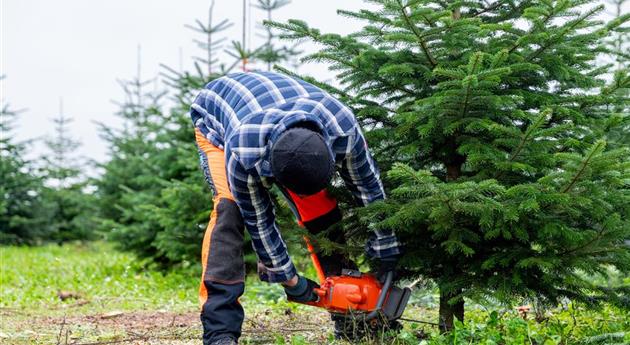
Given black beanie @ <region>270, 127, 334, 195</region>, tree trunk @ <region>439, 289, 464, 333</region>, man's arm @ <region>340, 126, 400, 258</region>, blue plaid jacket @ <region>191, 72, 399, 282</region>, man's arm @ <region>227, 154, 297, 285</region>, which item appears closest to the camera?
black beanie @ <region>270, 127, 334, 195</region>

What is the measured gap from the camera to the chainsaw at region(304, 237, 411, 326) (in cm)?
349

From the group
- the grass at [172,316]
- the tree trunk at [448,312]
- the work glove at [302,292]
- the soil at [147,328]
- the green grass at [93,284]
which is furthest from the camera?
the green grass at [93,284]

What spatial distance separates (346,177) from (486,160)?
26.1 inches

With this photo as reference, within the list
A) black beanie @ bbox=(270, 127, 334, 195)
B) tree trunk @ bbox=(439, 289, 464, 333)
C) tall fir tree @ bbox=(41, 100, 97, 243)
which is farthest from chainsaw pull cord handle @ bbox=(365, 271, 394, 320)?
tall fir tree @ bbox=(41, 100, 97, 243)

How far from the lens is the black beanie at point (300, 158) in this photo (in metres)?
2.73

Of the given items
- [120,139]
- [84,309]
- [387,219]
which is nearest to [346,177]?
[387,219]

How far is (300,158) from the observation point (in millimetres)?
2723

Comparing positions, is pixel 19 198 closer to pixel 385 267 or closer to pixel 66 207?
pixel 66 207

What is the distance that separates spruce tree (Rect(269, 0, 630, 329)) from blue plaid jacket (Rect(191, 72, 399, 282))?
19 cm

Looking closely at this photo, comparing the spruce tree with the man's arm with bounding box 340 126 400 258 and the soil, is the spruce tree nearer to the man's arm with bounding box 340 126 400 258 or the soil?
the man's arm with bounding box 340 126 400 258

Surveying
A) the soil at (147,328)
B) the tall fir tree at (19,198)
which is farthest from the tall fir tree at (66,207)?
the soil at (147,328)

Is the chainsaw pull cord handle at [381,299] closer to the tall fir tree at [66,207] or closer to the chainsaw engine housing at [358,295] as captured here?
the chainsaw engine housing at [358,295]

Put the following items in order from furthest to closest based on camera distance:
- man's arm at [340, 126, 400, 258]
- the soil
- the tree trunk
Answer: the soil
the tree trunk
man's arm at [340, 126, 400, 258]

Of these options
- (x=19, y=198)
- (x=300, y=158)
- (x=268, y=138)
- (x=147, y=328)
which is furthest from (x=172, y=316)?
(x=19, y=198)
